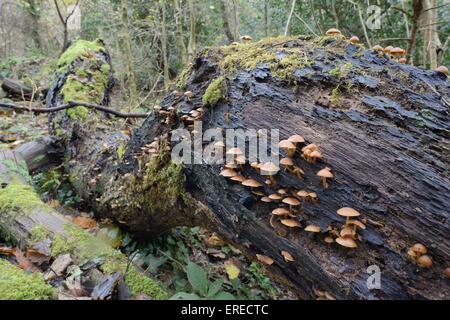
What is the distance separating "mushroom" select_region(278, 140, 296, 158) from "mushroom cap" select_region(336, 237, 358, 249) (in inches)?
24.0

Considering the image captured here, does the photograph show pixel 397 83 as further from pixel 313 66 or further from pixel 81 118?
pixel 81 118

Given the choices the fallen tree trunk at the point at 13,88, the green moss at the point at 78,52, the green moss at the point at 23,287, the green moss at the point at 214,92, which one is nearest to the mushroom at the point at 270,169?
the green moss at the point at 214,92

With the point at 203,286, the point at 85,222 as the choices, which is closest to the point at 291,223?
the point at 203,286

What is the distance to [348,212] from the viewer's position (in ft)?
6.16

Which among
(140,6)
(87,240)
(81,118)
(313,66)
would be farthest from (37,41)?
(313,66)

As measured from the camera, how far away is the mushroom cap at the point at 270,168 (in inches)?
85.5

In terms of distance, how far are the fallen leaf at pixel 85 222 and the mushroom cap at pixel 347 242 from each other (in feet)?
10.6

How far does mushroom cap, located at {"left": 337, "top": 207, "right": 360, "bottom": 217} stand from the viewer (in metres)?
1.85

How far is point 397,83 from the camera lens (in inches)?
91.5

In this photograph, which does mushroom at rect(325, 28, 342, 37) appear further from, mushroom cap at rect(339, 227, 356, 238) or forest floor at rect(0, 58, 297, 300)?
forest floor at rect(0, 58, 297, 300)

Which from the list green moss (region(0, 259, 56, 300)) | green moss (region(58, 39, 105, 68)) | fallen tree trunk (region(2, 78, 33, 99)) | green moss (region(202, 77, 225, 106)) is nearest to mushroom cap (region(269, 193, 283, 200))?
green moss (region(202, 77, 225, 106))

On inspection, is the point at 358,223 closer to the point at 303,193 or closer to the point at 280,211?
the point at 303,193

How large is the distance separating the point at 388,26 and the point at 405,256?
8351 mm

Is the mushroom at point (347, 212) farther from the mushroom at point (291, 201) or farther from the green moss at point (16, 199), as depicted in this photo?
the green moss at point (16, 199)
